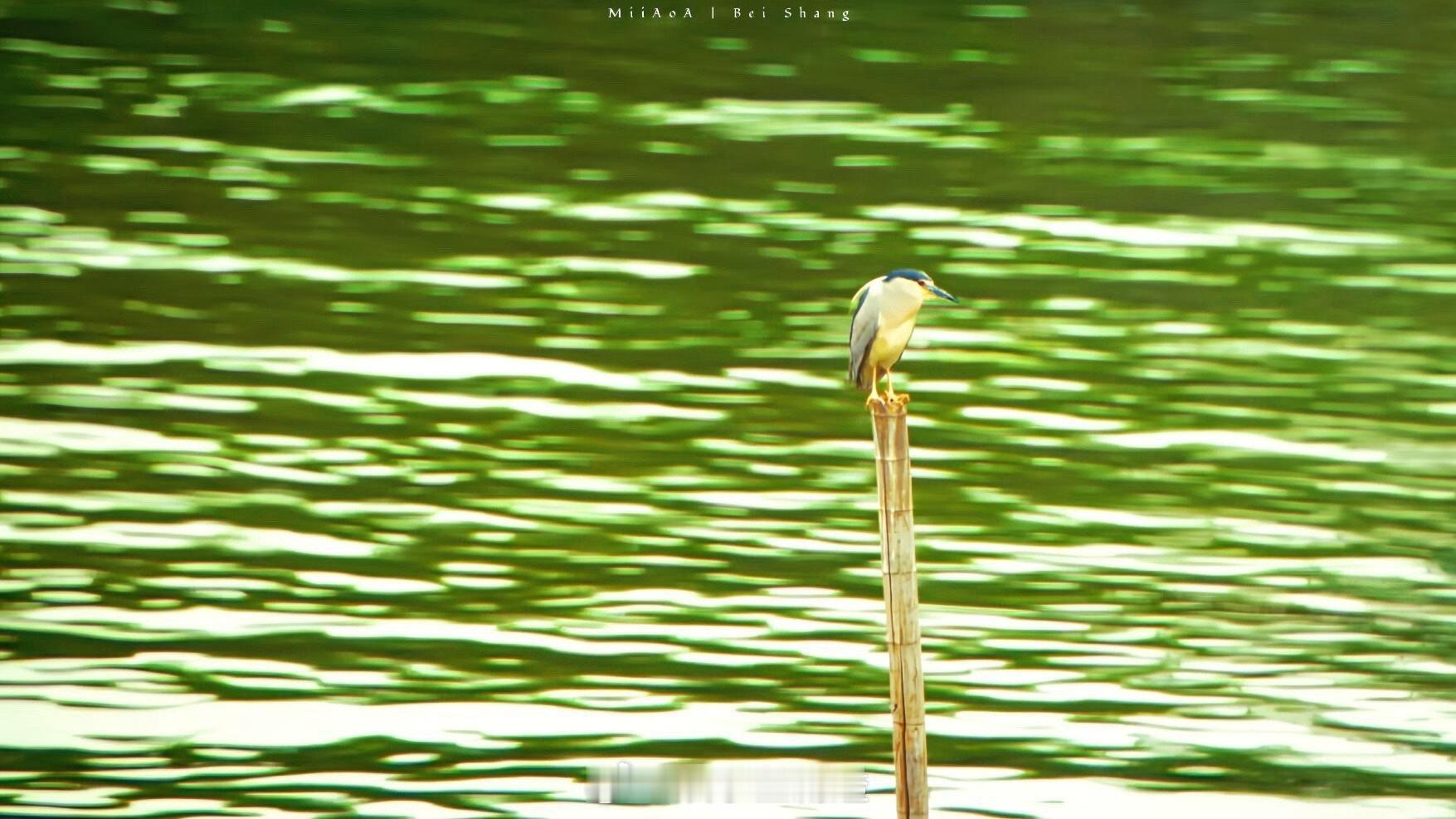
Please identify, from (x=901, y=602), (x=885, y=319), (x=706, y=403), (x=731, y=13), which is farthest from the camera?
(x=731, y=13)

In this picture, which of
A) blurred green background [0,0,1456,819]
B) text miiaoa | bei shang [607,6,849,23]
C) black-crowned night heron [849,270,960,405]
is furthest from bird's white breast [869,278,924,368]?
text miiaoa | bei shang [607,6,849,23]

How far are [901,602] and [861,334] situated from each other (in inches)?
62.3

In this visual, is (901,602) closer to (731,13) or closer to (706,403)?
(706,403)

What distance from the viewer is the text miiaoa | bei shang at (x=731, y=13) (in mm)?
21297

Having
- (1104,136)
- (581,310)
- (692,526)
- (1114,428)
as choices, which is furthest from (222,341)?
(1104,136)

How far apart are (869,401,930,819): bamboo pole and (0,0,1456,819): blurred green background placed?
1.97m

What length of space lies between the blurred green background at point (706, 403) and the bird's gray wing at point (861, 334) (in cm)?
226

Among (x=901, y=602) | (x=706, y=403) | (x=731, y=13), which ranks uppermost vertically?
(x=731, y=13)

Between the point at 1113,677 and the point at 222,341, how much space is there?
7.43 m

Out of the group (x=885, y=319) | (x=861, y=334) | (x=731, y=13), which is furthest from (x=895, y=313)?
(x=731, y=13)

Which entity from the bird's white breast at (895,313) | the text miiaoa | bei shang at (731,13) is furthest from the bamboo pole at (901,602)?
the text miiaoa | bei shang at (731,13)

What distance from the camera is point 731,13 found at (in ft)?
70.5

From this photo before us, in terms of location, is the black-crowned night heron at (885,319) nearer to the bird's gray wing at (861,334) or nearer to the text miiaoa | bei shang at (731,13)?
the bird's gray wing at (861,334)

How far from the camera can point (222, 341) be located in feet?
47.4
